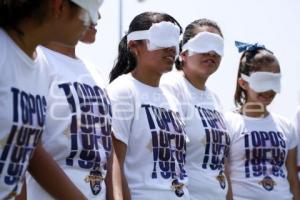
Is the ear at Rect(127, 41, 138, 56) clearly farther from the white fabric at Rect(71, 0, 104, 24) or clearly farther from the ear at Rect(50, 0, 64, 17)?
the ear at Rect(50, 0, 64, 17)

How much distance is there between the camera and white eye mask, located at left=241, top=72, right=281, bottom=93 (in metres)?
2.91

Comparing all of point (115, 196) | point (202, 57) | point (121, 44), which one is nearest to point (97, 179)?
point (115, 196)

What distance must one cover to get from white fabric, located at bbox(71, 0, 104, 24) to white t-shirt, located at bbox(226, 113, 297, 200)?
1471mm

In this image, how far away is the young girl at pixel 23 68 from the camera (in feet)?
4.45

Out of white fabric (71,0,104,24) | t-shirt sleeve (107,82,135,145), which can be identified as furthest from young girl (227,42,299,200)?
white fabric (71,0,104,24)

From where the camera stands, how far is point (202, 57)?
8.77ft

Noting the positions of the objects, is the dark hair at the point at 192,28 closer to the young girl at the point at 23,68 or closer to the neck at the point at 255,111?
the neck at the point at 255,111

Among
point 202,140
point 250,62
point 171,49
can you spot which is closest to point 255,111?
point 250,62

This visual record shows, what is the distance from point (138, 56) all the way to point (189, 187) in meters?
0.56

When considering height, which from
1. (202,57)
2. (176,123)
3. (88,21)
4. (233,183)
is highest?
(88,21)

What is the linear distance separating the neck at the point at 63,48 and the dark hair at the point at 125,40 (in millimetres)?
473

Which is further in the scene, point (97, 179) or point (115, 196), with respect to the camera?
point (115, 196)

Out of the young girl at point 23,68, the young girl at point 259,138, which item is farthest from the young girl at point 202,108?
the young girl at point 23,68

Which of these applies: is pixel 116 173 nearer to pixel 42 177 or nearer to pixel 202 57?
pixel 42 177
